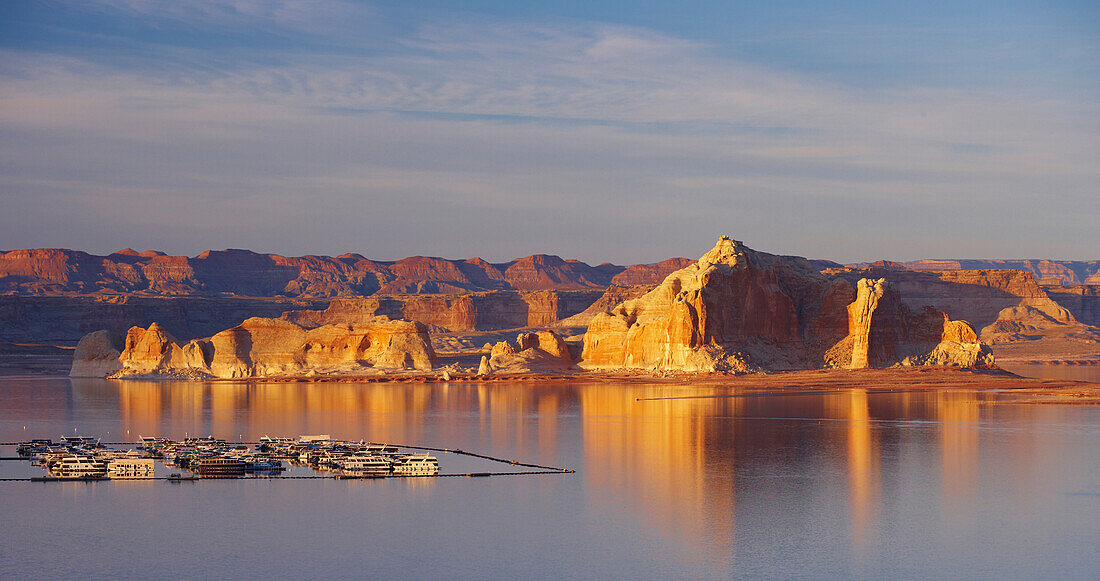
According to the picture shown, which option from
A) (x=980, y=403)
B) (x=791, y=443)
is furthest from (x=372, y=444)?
(x=980, y=403)

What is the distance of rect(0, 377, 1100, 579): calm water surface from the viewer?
29.5 m

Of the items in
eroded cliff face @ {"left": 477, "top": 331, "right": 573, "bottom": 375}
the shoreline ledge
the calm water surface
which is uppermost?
eroded cliff face @ {"left": 477, "top": 331, "right": 573, "bottom": 375}

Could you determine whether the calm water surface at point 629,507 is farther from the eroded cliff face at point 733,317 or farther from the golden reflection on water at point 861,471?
the eroded cliff face at point 733,317

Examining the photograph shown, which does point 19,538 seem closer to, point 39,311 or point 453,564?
point 453,564

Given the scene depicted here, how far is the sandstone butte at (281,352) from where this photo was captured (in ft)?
360

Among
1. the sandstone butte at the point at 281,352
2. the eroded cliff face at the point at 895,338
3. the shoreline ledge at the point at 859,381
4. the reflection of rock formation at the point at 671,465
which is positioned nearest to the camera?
the reflection of rock formation at the point at 671,465

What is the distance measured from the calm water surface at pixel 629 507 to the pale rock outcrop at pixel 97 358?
54694 millimetres

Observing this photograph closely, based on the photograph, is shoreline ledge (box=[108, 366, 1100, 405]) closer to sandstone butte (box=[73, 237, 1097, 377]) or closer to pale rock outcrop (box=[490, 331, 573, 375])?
sandstone butte (box=[73, 237, 1097, 377])

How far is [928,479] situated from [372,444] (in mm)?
22889

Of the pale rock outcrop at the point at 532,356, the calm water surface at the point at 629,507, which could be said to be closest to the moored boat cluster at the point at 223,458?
the calm water surface at the point at 629,507

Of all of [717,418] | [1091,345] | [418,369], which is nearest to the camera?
[717,418]

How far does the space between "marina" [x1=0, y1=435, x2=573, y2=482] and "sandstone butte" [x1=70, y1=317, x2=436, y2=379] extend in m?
58.5

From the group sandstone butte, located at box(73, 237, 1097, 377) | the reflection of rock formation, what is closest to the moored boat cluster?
the reflection of rock formation

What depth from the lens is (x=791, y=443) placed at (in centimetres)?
5153
